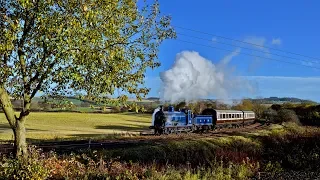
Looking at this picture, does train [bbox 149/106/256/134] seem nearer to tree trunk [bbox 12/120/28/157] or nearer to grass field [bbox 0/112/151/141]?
grass field [bbox 0/112/151/141]

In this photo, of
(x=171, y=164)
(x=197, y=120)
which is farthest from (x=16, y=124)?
(x=197, y=120)

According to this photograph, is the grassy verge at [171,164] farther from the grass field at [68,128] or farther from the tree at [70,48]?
the grass field at [68,128]

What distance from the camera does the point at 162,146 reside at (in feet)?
77.9

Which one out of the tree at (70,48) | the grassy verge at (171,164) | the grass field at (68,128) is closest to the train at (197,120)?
the grass field at (68,128)

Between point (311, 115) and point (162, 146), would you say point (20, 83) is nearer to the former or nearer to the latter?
point (162, 146)

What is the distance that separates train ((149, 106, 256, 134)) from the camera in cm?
3756

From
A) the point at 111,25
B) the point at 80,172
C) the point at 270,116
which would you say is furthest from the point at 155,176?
the point at 270,116

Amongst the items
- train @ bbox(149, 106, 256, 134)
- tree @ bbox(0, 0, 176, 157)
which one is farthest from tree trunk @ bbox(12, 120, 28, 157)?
train @ bbox(149, 106, 256, 134)

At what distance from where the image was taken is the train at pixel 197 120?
3756 cm

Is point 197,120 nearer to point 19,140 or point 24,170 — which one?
point 19,140

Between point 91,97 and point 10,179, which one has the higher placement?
point 91,97

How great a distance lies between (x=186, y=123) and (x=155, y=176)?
92.2 ft

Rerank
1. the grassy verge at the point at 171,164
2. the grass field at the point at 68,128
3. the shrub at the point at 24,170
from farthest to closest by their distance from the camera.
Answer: the grass field at the point at 68,128
the grassy verge at the point at 171,164
the shrub at the point at 24,170

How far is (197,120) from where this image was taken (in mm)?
42344
